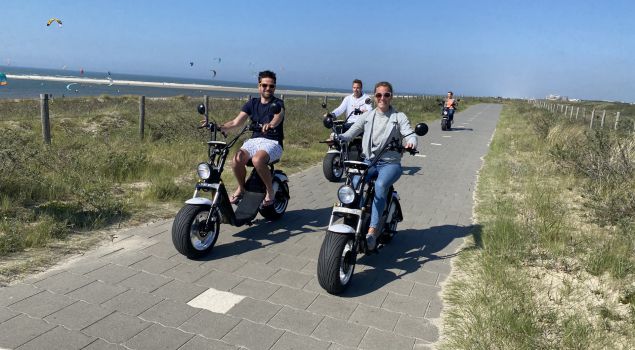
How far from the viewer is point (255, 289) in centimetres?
→ 389

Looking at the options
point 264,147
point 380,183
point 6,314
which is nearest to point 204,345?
point 6,314

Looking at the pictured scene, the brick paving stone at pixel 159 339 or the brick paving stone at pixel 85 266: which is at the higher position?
the brick paving stone at pixel 85 266

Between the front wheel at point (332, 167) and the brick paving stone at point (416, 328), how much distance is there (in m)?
5.34

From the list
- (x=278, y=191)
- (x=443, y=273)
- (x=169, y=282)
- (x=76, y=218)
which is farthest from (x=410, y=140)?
(x=76, y=218)

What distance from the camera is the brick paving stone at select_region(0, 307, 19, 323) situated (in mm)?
3100

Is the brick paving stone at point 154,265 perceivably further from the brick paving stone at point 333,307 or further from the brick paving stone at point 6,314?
the brick paving stone at point 333,307

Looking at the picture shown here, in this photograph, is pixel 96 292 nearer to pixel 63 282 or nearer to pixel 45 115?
pixel 63 282

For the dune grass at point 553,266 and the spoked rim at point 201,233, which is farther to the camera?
the spoked rim at point 201,233

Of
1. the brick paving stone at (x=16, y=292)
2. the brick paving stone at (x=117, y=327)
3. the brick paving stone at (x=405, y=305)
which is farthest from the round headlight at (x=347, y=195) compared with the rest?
the brick paving stone at (x=16, y=292)

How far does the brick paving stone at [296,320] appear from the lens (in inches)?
129

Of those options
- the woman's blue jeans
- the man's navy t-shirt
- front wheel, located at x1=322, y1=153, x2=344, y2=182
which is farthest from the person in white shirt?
the woman's blue jeans

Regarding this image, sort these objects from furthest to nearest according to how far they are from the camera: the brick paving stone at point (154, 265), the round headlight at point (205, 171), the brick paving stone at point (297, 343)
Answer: the round headlight at point (205, 171), the brick paving stone at point (154, 265), the brick paving stone at point (297, 343)

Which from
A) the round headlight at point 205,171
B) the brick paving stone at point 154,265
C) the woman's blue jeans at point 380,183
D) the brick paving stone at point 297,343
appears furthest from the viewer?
the round headlight at point 205,171

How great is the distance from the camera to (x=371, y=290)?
13.3 ft
